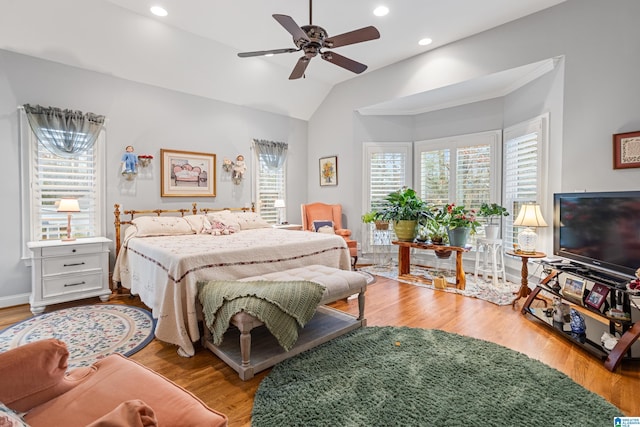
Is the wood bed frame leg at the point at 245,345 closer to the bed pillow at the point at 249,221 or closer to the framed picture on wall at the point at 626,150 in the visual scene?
the bed pillow at the point at 249,221

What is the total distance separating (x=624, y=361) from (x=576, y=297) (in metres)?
0.56

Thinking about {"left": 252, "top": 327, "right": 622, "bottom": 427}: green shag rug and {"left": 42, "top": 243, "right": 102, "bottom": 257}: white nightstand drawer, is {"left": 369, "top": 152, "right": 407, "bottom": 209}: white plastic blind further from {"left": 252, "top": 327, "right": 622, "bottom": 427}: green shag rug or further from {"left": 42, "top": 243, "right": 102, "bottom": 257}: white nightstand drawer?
{"left": 42, "top": 243, "right": 102, "bottom": 257}: white nightstand drawer

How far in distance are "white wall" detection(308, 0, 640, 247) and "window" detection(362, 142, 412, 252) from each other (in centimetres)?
117

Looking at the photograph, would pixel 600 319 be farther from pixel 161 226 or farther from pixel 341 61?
pixel 161 226

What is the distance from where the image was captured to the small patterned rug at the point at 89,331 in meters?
2.72

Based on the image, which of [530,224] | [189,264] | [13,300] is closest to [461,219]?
[530,224]

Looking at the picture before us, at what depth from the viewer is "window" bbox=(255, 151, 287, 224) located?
20.2 feet

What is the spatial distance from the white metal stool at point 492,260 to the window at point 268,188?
3.69 metres

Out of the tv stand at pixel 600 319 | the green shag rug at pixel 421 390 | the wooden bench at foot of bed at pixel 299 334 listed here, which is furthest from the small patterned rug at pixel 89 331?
the tv stand at pixel 600 319

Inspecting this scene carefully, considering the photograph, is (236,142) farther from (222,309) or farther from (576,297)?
(576,297)

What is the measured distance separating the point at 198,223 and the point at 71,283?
1.62m

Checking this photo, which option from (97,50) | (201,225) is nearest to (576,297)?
(201,225)

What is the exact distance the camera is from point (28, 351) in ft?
4.17

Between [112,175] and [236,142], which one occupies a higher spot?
[236,142]
